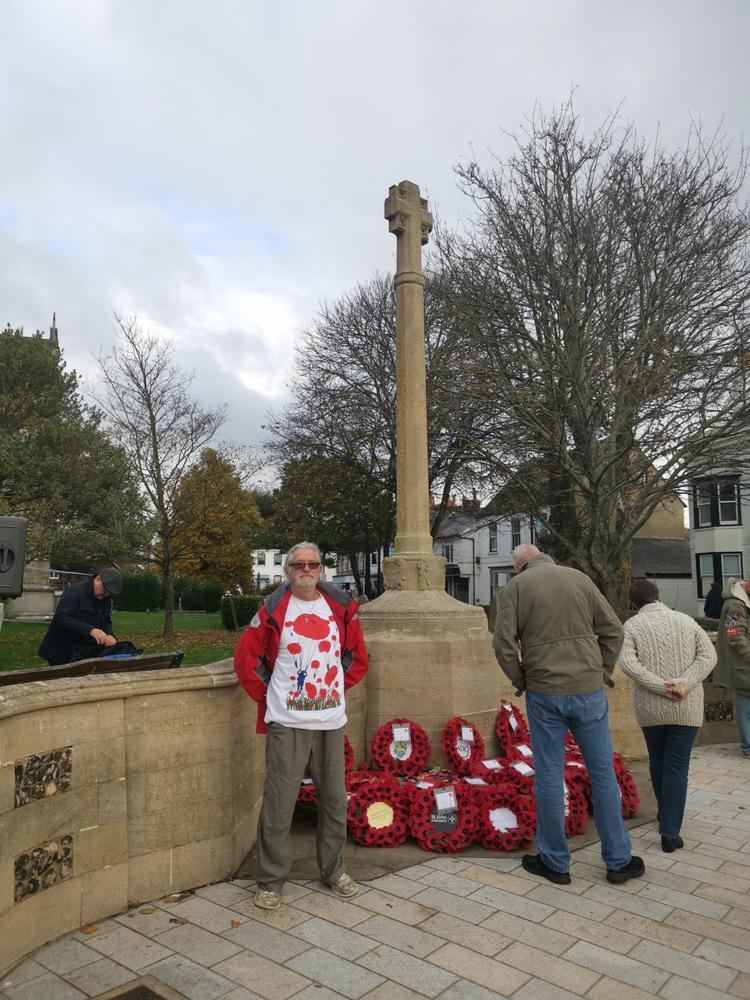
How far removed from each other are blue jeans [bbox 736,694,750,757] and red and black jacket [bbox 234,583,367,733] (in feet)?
16.8

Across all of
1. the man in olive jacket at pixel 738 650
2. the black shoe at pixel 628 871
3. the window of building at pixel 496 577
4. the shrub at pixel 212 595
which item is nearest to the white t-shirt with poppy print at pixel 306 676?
the black shoe at pixel 628 871

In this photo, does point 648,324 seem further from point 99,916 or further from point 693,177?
point 99,916

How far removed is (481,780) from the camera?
5.27 metres

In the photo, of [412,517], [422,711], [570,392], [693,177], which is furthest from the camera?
[570,392]

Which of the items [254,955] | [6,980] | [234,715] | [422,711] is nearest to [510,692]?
[422,711]

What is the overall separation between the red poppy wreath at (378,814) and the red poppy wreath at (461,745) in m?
0.94

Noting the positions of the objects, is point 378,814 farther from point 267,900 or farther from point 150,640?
point 150,640

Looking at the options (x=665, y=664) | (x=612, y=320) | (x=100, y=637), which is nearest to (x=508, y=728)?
(x=665, y=664)

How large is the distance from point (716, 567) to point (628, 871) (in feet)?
94.6

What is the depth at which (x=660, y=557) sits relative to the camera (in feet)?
127

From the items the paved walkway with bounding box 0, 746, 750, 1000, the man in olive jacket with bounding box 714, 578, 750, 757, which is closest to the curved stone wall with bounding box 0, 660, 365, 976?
the paved walkway with bounding box 0, 746, 750, 1000

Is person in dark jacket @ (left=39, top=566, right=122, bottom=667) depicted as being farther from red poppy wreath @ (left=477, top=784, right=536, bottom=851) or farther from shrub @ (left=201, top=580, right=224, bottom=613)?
shrub @ (left=201, top=580, right=224, bottom=613)

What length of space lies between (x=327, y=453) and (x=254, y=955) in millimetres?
20493

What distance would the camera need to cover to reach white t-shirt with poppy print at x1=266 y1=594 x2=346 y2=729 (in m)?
3.76
